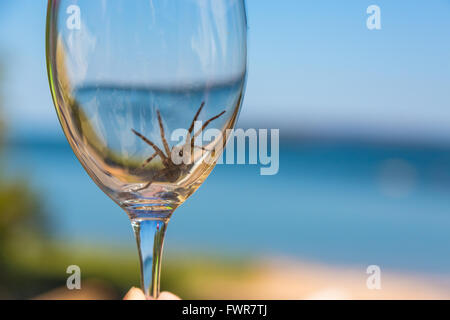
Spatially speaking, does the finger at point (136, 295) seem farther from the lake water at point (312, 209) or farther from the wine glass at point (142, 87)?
the lake water at point (312, 209)

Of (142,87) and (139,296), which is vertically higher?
(142,87)

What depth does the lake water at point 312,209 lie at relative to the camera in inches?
155

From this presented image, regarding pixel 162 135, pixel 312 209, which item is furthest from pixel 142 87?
pixel 312 209

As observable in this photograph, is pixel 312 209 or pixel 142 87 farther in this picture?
pixel 312 209

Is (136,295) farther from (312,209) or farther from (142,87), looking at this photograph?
(312,209)

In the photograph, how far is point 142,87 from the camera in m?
0.28

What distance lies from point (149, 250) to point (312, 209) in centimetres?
480

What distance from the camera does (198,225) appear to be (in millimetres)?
4703

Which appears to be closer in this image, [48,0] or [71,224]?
[48,0]

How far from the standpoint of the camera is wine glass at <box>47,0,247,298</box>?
0.91 feet

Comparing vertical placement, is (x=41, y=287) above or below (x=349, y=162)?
below
